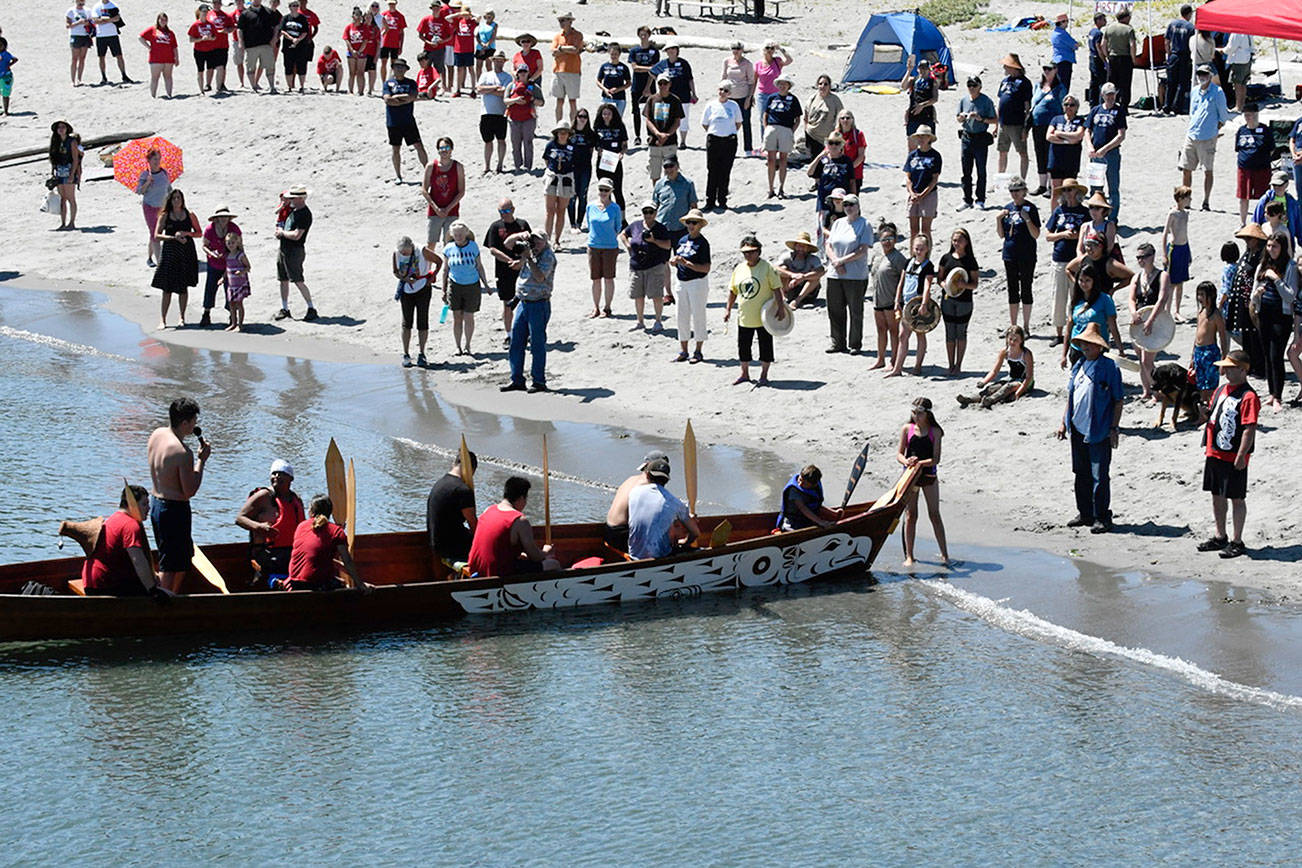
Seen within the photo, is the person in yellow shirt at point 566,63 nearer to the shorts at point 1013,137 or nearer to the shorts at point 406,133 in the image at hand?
the shorts at point 406,133

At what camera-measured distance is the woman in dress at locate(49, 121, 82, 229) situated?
93.2 feet

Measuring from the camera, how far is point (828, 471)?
18.3 metres

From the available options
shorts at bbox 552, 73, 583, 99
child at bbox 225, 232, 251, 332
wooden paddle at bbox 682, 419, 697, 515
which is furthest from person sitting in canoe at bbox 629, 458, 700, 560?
shorts at bbox 552, 73, 583, 99

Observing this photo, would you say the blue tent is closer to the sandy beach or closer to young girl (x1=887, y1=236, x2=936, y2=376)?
the sandy beach

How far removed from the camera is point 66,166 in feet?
94.9

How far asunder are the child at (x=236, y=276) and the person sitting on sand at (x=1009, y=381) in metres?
9.98

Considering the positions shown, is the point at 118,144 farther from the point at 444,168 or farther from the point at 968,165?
Result: the point at 968,165

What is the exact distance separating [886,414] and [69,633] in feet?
A: 30.1

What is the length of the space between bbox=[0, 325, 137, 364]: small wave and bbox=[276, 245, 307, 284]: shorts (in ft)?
7.57

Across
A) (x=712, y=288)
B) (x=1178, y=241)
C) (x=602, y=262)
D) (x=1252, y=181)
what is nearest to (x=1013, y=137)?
(x=1252, y=181)

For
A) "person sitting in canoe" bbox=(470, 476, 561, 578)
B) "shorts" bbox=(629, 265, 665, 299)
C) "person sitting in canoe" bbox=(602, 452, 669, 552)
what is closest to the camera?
"person sitting in canoe" bbox=(470, 476, 561, 578)

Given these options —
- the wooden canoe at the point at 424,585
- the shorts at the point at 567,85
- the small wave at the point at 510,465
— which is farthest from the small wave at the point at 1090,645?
the shorts at the point at 567,85

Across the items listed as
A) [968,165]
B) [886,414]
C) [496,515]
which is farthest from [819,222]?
[496,515]

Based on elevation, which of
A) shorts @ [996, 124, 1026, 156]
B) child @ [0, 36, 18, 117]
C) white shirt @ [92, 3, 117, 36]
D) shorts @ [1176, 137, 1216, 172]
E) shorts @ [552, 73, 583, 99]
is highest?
white shirt @ [92, 3, 117, 36]
